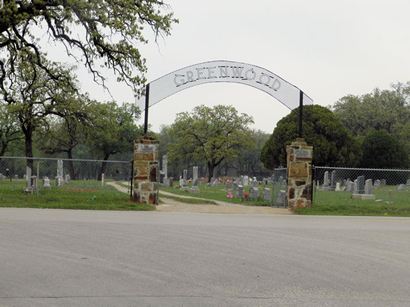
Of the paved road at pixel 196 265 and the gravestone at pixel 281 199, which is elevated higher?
the gravestone at pixel 281 199

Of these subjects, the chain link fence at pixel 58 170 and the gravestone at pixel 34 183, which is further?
the chain link fence at pixel 58 170

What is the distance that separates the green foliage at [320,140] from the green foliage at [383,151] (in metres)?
5.73

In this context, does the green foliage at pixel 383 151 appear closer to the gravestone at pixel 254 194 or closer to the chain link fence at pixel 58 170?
the chain link fence at pixel 58 170

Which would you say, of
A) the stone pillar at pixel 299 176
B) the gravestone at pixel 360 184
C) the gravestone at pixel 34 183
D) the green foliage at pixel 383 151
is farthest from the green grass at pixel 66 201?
the green foliage at pixel 383 151

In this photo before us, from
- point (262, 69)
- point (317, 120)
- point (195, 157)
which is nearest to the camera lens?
point (262, 69)

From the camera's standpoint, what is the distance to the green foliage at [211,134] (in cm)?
7562

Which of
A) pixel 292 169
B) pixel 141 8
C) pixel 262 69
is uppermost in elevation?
pixel 141 8

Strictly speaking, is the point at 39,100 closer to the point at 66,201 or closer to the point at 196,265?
the point at 66,201

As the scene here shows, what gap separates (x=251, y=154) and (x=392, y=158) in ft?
122

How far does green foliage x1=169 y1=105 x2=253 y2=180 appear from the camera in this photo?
7562 cm

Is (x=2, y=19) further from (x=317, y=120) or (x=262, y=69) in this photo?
(x=317, y=120)

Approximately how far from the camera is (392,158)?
2505 inches

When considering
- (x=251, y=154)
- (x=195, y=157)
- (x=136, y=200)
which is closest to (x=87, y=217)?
(x=136, y=200)

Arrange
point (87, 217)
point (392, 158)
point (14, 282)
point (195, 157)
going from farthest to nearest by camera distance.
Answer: point (195, 157)
point (392, 158)
point (87, 217)
point (14, 282)
